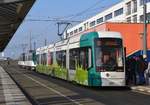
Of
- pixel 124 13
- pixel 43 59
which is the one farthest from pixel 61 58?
pixel 124 13

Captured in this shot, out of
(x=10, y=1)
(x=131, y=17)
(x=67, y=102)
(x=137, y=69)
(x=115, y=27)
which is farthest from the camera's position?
(x=131, y=17)

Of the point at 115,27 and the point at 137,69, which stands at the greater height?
the point at 115,27

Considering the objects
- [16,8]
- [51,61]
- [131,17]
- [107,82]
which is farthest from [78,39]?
[131,17]

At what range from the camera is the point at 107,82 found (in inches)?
1128

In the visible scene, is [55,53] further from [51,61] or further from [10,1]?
[10,1]

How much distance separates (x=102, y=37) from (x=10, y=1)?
1249 centimetres

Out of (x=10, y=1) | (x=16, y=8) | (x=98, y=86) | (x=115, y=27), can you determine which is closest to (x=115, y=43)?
(x=98, y=86)

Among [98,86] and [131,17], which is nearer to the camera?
[98,86]

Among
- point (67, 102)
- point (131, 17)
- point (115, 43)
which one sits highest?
point (131, 17)

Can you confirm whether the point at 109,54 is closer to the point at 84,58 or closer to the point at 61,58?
the point at 84,58

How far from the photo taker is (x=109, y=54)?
2902cm

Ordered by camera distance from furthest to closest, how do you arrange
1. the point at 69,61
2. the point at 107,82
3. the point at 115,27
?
1. the point at 115,27
2. the point at 69,61
3. the point at 107,82

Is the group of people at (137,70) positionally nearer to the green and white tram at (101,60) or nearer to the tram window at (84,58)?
the green and white tram at (101,60)

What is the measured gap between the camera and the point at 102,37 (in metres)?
29.3
